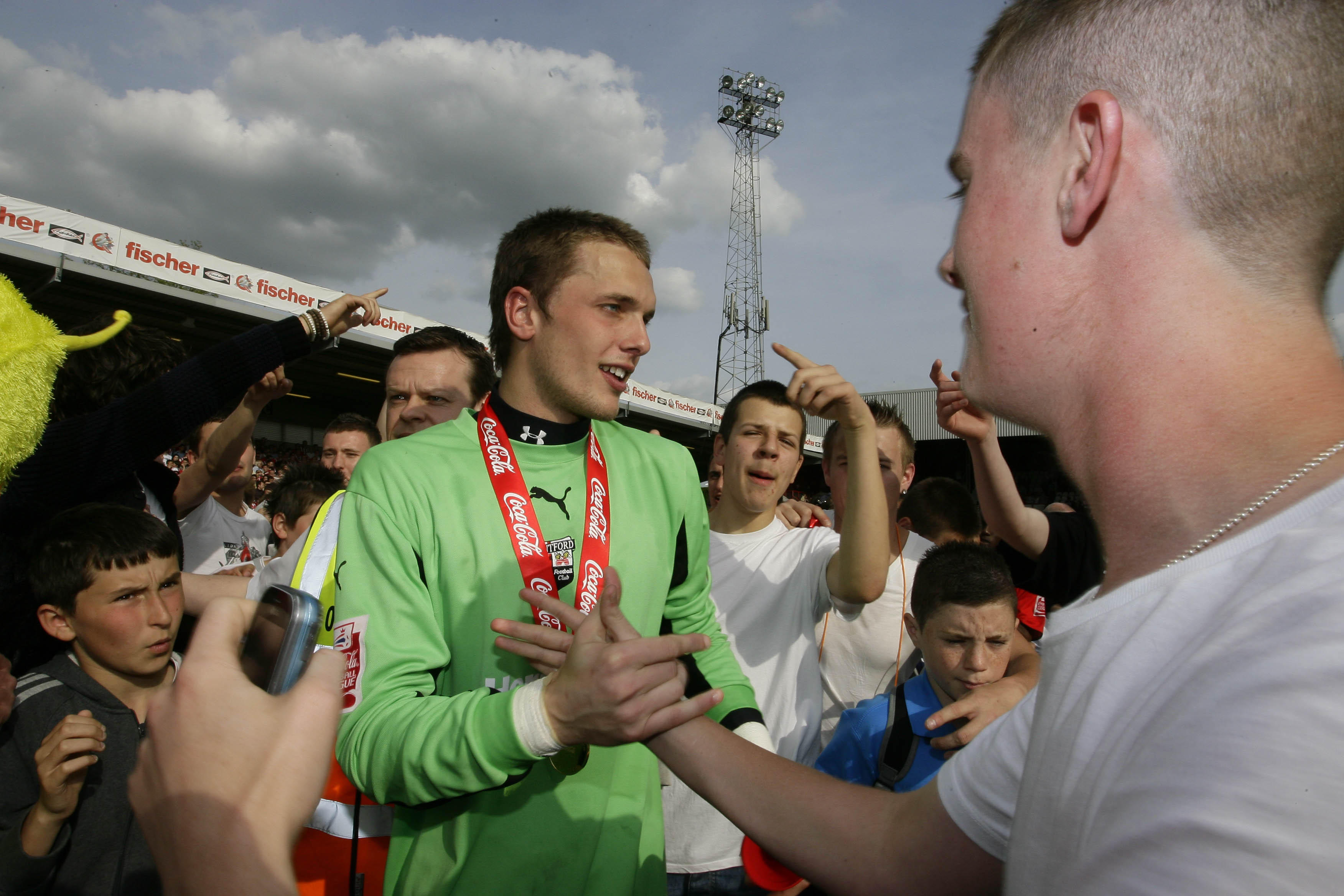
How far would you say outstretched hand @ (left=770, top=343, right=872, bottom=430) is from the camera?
8.70 feet

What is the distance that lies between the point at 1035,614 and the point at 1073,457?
13.7ft

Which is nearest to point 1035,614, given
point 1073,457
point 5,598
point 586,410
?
point 586,410

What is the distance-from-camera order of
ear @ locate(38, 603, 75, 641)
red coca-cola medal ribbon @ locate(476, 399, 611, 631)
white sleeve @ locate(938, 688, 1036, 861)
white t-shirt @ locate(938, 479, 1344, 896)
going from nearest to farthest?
white t-shirt @ locate(938, 479, 1344, 896), white sleeve @ locate(938, 688, 1036, 861), red coca-cola medal ribbon @ locate(476, 399, 611, 631), ear @ locate(38, 603, 75, 641)

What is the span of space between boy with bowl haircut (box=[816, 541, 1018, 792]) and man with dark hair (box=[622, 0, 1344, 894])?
5.51 feet

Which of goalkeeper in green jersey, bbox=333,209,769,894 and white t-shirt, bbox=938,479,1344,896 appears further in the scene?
goalkeeper in green jersey, bbox=333,209,769,894

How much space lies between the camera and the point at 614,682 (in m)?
1.33

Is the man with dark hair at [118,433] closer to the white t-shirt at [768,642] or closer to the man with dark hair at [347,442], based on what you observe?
the man with dark hair at [347,442]

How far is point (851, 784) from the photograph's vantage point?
58.6 inches

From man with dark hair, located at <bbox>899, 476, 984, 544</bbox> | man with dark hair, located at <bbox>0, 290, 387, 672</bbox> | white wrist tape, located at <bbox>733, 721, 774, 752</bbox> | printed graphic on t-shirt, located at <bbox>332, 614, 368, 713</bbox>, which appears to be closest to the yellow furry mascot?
man with dark hair, located at <bbox>0, 290, 387, 672</bbox>

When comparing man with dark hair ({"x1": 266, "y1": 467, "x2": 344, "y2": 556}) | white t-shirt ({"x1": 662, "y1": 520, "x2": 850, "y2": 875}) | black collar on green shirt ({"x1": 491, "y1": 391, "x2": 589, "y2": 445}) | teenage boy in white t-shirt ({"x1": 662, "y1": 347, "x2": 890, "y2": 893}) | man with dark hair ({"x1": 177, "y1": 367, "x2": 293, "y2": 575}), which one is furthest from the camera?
man with dark hair ({"x1": 266, "y1": 467, "x2": 344, "y2": 556})

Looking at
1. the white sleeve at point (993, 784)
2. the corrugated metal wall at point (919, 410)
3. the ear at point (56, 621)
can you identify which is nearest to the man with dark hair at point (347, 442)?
the ear at point (56, 621)

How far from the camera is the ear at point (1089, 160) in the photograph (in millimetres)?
943

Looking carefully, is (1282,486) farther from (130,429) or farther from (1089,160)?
(130,429)

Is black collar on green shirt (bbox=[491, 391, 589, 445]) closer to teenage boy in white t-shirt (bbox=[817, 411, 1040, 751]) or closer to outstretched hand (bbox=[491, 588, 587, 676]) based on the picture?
outstretched hand (bbox=[491, 588, 587, 676])
